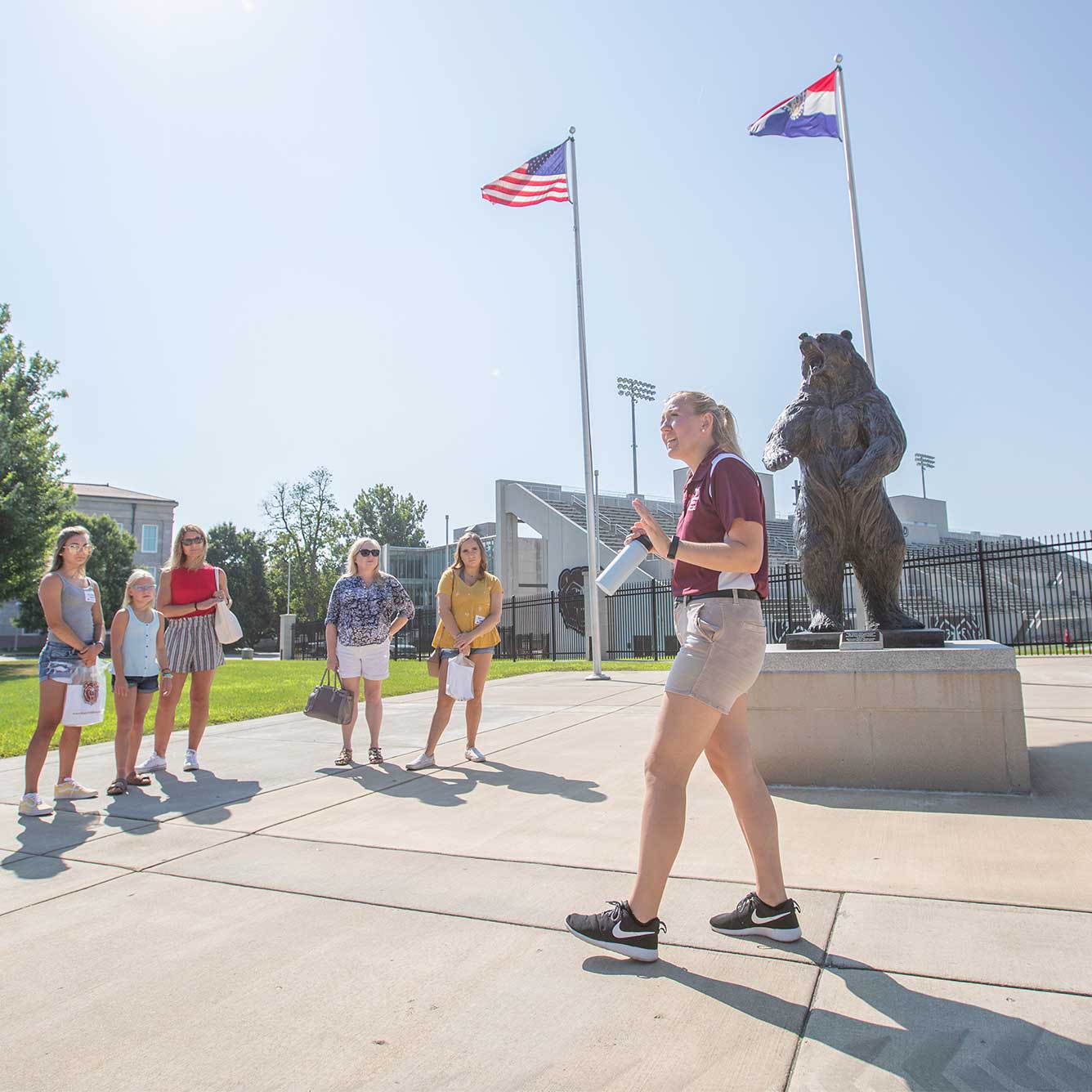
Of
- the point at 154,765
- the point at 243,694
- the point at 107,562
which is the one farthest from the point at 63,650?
the point at 107,562

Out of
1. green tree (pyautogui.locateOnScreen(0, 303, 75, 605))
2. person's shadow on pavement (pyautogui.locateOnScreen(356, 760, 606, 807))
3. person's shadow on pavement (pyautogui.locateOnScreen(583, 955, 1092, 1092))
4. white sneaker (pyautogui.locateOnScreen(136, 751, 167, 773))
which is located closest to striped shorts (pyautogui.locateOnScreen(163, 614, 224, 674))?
white sneaker (pyautogui.locateOnScreen(136, 751, 167, 773))

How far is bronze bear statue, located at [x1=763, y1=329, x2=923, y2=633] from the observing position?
512 cm

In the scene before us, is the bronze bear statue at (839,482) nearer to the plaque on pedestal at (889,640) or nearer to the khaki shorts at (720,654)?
the plaque on pedestal at (889,640)

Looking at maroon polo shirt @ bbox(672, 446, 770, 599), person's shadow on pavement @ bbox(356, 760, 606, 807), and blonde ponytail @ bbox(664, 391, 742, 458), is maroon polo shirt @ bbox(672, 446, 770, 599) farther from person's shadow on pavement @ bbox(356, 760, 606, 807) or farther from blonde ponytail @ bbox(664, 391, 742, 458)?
person's shadow on pavement @ bbox(356, 760, 606, 807)

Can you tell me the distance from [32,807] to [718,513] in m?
4.12

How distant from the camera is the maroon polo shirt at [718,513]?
2488 mm

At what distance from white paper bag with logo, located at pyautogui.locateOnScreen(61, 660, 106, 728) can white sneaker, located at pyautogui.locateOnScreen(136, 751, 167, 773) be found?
1110 millimetres

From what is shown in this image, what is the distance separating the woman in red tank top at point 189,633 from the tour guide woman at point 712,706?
4.00m

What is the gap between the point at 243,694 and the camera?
11570mm

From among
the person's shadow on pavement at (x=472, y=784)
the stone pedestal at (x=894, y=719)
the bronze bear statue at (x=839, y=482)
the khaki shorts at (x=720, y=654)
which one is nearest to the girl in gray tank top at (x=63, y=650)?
the person's shadow on pavement at (x=472, y=784)

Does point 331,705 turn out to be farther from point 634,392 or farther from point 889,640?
point 634,392

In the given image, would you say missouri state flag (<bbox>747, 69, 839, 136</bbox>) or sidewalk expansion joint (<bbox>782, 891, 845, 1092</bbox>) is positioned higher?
missouri state flag (<bbox>747, 69, 839, 136</bbox>)

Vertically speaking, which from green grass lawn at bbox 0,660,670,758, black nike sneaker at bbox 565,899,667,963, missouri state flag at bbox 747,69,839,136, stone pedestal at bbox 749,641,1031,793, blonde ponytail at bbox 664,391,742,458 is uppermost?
missouri state flag at bbox 747,69,839,136

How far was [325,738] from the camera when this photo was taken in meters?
7.12
